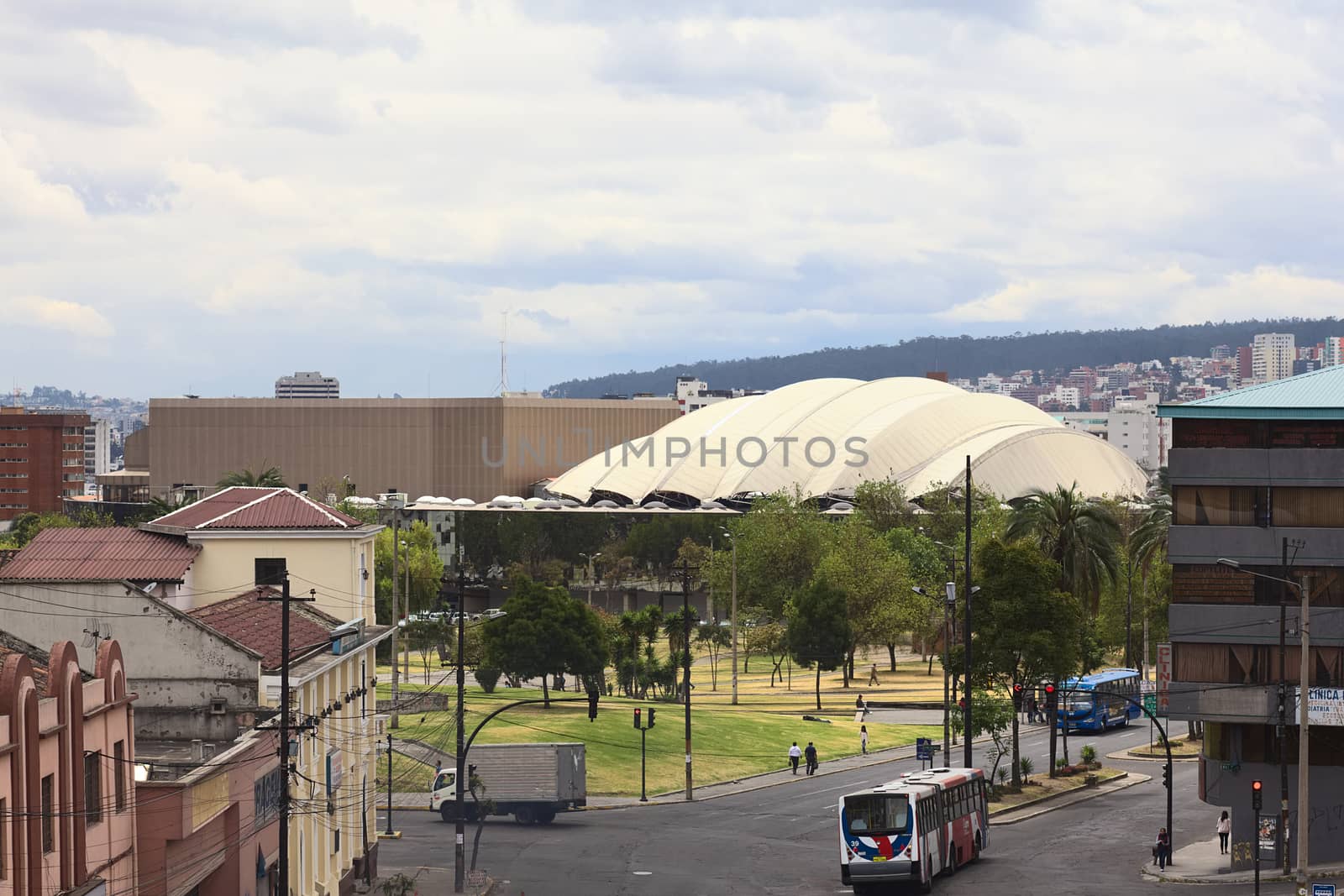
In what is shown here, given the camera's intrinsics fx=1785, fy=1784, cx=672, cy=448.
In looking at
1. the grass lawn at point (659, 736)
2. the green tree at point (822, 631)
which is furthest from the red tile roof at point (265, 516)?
the green tree at point (822, 631)

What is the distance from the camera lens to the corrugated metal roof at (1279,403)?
5309 cm

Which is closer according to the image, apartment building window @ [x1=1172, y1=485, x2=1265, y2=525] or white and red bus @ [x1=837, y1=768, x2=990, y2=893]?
white and red bus @ [x1=837, y1=768, x2=990, y2=893]

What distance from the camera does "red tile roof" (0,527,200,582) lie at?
48531 millimetres

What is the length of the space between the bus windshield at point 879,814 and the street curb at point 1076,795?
16.9 metres

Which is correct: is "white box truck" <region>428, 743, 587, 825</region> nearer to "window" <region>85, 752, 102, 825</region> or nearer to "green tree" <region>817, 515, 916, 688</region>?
"window" <region>85, 752, 102, 825</region>

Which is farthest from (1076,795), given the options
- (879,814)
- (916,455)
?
(916,455)

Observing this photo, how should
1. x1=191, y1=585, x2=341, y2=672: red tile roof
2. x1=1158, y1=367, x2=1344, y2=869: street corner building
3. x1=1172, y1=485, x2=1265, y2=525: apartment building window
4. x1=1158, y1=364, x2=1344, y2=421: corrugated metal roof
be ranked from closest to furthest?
x1=191, y1=585, x2=341, y2=672: red tile roof → x1=1158, y1=367, x2=1344, y2=869: street corner building → x1=1158, y1=364, x2=1344, y2=421: corrugated metal roof → x1=1172, y1=485, x2=1265, y2=525: apartment building window

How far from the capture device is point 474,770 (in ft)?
211

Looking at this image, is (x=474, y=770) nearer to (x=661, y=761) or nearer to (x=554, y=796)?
(x=554, y=796)

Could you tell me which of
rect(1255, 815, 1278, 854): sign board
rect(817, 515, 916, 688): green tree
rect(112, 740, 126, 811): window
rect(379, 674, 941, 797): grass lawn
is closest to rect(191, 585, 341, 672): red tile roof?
rect(112, 740, 126, 811): window

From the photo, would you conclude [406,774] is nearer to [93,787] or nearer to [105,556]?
[105,556]

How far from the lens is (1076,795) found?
69.6 m

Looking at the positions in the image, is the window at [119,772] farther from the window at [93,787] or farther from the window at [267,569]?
the window at [267,569]

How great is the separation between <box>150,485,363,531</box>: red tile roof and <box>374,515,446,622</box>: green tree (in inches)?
2548
